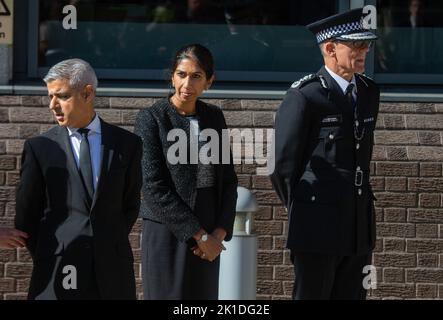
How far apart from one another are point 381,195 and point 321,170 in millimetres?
2798

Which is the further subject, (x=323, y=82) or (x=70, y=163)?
(x=323, y=82)

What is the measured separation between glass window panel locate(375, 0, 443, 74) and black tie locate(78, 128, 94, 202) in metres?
4.14

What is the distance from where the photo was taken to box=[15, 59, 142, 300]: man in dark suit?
5.45 metres

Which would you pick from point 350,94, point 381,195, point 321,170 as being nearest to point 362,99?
point 350,94

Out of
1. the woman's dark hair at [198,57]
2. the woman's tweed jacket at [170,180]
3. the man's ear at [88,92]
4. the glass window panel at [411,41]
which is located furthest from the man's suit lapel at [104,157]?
the glass window panel at [411,41]

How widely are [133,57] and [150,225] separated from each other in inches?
120

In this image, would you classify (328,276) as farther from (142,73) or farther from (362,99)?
(142,73)

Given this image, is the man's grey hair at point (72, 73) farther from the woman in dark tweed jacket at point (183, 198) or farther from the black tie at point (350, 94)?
the black tie at point (350, 94)

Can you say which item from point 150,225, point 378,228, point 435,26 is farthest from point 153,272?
point 435,26

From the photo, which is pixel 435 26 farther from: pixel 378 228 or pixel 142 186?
pixel 142 186

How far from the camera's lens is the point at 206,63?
6.39 m

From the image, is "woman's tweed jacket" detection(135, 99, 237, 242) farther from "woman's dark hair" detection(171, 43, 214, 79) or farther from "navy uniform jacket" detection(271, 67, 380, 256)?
"navy uniform jacket" detection(271, 67, 380, 256)

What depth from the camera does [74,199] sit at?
546 centimetres

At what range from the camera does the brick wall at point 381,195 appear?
28.5 ft
